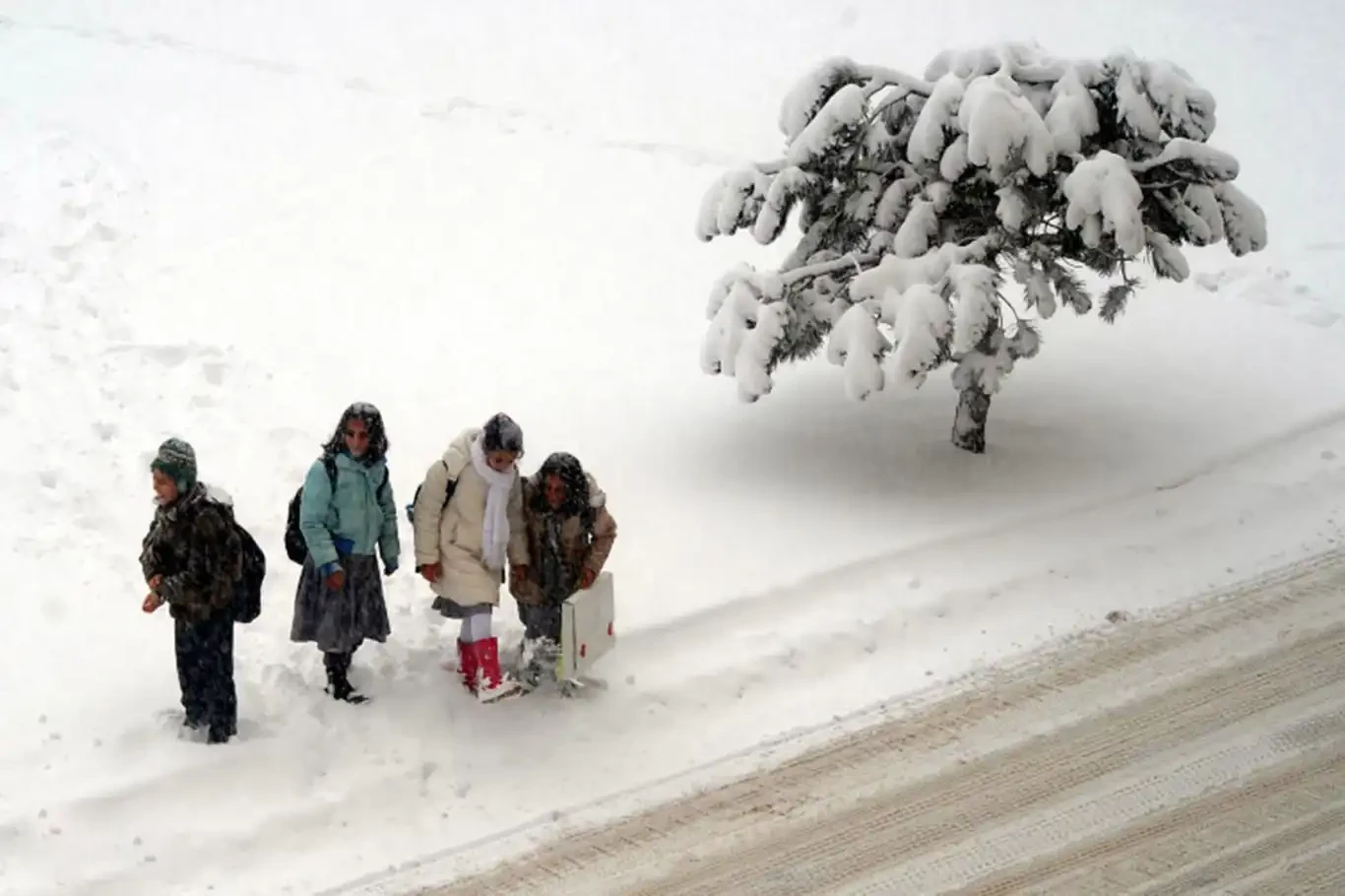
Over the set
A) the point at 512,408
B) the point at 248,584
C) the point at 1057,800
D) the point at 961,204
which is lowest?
the point at 1057,800

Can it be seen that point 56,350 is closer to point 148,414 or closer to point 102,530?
point 148,414

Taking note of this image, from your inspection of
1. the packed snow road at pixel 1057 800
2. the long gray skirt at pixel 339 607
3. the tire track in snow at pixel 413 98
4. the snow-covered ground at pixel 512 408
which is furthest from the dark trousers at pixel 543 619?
the tire track in snow at pixel 413 98

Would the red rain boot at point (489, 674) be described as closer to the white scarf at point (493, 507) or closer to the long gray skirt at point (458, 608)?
the long gray skirt at point (458, 608)

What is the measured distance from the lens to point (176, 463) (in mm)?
5473

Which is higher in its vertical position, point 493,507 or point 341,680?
point 493,507

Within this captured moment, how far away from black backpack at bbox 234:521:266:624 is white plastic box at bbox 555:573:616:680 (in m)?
1.22

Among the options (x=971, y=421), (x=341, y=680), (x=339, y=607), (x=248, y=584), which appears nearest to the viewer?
(x=248, y=584)

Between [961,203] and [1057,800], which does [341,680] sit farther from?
[961,203]

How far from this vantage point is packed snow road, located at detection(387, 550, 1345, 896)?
17.7 ft

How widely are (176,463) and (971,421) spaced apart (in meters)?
4.78

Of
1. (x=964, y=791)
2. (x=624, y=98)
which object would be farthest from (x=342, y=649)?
(x=624, y=98)

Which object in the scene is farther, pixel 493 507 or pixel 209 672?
pixel 493 507

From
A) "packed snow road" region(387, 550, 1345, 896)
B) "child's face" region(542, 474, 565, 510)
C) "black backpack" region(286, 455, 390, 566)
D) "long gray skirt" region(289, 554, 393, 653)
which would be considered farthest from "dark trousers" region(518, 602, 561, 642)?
"packed snow road" region(387, 550, 1345, 896)

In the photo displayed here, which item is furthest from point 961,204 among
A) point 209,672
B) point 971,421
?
point 209,672
